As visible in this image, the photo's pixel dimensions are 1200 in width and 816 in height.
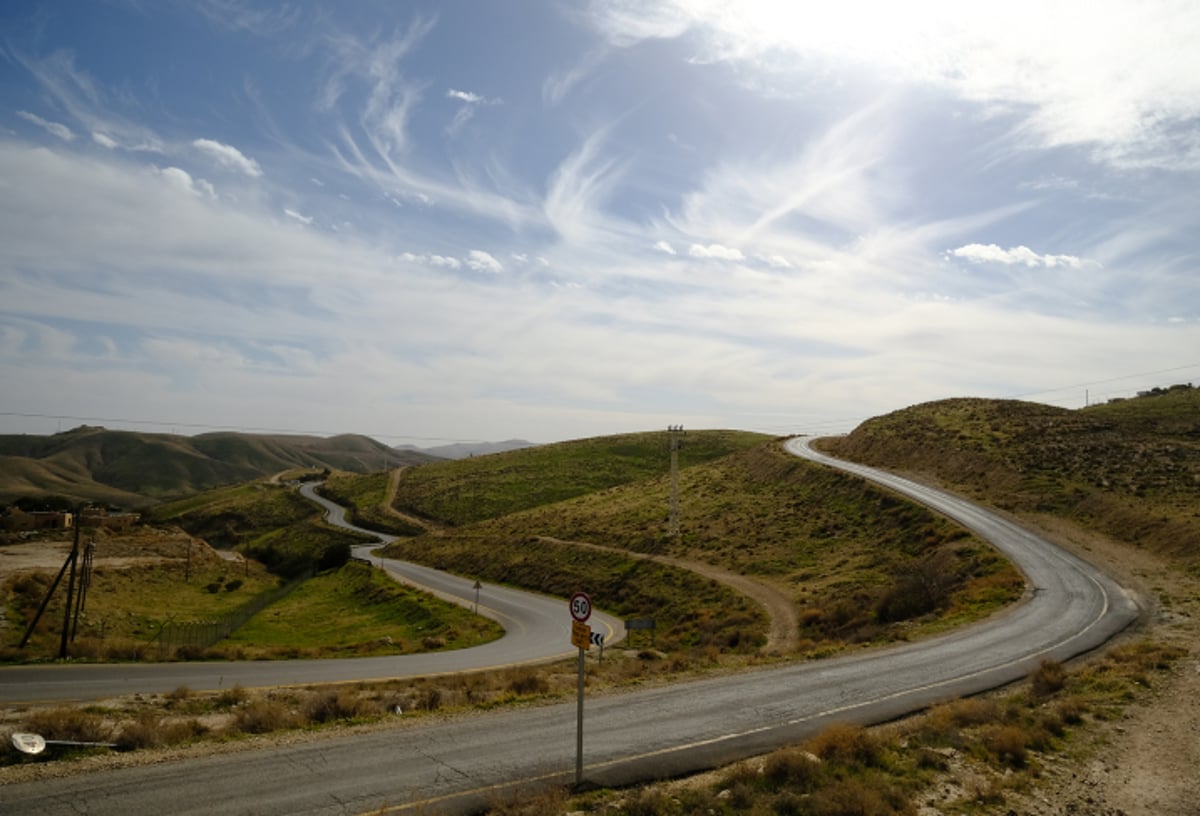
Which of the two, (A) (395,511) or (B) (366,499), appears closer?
(A) (395,511)

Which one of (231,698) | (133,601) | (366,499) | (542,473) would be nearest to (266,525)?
(366,499)

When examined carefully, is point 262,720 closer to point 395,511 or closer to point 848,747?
point 848,747

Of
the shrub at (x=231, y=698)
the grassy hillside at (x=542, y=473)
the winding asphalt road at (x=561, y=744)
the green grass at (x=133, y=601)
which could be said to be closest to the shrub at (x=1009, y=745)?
the winding asphalt road at (x=561, y=744)

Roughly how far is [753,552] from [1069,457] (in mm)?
29079

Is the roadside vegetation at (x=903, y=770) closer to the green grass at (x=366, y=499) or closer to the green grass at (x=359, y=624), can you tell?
the green grass at (x=359, y=624)

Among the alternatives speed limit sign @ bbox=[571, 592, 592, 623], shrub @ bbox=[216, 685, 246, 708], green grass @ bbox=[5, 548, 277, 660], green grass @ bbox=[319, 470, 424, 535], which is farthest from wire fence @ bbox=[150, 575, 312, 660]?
green grass @ bbox=[319, 470, 424, 535]

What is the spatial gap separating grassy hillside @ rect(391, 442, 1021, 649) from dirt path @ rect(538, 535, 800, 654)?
2.42 ft

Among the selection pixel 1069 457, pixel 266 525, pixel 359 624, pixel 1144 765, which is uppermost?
pixel 1069 457

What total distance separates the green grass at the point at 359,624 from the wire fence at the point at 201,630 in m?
0.68

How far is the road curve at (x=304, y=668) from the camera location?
22.6m

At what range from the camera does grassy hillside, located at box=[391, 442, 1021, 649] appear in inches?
1409

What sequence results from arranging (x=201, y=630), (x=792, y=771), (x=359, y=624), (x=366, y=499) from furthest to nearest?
(x=366, y=499) < (x=359, y=624) < (x=201, y=630) < (x=792, y=771)

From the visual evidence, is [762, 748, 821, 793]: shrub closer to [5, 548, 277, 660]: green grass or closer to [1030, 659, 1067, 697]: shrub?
[1030, 659, 1067, 697]: shrub

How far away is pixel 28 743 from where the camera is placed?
1274 centimetres
